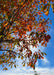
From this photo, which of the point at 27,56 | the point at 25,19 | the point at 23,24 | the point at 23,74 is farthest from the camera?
the point at 23,74

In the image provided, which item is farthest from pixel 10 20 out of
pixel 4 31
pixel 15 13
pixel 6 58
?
pixel 6 58

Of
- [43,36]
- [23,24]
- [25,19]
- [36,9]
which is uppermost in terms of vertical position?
[36,9]

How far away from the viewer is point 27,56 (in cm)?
1225

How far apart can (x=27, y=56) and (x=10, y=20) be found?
5.42 m

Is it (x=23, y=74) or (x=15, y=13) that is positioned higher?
(x=15, y=13)

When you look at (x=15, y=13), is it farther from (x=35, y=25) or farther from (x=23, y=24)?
(x=35, y=25)

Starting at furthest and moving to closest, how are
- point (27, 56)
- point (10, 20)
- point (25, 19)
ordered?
point (27, 56), point (25, 19), point (10, 20)

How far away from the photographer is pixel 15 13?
26.9 ft

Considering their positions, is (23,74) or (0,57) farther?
(0,57)

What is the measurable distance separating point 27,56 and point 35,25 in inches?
138

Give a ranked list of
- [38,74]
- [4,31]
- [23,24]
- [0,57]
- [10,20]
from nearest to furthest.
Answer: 1. [10,20]
2. [4,31]
3. [23,24]
4. [38,74]
5. [0,57]

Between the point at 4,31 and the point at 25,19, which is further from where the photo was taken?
the point at 25,19

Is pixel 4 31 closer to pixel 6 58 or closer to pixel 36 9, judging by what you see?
pixel 36 9

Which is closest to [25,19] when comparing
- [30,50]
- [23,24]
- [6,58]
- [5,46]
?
[23,24]
